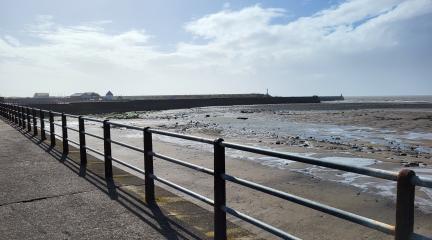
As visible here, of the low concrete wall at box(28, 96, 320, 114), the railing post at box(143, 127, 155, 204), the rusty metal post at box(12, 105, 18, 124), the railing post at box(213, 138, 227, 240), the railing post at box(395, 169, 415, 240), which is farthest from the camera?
the low concrete wall at box(28, 96, 320, 114)

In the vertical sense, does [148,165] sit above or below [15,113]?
above

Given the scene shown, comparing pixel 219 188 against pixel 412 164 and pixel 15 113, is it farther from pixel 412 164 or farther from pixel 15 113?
pixel 15 113

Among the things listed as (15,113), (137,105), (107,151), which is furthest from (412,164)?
(137,105)

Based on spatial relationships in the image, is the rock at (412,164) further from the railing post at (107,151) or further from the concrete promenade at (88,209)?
the railing post at (107,151)

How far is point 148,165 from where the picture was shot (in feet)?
21.6

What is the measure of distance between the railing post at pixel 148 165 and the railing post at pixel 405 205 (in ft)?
13.8

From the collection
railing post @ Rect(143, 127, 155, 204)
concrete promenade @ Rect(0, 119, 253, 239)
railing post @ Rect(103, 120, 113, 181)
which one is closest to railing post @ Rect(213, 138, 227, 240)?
concrete promenade @ Rect(0, 119, 253, 239)

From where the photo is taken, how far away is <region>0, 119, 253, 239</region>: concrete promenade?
17.4ft

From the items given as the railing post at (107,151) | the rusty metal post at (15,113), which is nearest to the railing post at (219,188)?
the railing post at (107,151)

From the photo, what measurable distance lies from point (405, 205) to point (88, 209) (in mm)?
4704

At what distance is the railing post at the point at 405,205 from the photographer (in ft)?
8.55

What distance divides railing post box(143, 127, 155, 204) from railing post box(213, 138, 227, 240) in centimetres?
192

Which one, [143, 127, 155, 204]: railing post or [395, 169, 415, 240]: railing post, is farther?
[143, 127, 155, 204]: railing post

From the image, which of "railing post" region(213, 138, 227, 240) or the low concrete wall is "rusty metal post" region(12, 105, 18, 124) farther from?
the low concrete wall
